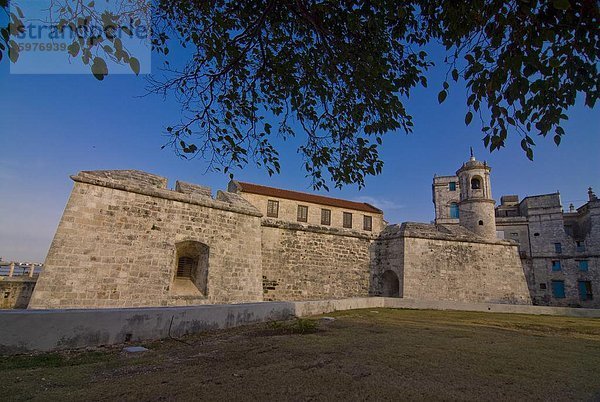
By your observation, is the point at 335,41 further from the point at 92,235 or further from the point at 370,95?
the point at 92,235

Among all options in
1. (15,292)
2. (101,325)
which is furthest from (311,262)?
(101,325)

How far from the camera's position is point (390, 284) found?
61.3ft

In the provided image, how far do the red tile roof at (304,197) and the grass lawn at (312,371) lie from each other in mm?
15534

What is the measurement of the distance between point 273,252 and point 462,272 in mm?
11144

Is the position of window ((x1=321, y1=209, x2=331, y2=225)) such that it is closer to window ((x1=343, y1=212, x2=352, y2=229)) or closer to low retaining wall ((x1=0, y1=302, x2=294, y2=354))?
window ((x1=343, y1=212, x2=352, y2=229))

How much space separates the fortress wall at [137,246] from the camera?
9.67m

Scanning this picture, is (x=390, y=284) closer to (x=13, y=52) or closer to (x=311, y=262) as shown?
(x=311, y=262)

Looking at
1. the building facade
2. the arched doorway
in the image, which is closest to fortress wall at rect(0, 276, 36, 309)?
the arched doorway

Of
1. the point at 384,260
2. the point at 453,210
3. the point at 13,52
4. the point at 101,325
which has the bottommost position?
the point at 101,325

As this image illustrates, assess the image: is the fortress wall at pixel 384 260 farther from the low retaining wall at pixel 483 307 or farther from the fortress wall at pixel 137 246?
the fortress wall at pixel 137 246

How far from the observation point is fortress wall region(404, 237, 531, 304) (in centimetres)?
1748

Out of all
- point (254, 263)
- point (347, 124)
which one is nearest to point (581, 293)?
point (254, 263)

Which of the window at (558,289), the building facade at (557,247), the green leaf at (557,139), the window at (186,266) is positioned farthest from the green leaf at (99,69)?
the window at (558,289)

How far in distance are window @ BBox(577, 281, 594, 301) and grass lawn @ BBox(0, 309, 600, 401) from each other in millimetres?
29613
